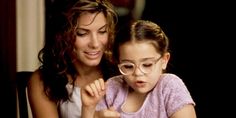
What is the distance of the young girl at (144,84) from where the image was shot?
1273mm

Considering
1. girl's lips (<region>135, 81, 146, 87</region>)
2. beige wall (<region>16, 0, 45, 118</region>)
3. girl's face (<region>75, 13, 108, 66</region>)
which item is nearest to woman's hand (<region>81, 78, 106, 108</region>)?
girl's lips (<region>135, 81, 146, 87</region>)

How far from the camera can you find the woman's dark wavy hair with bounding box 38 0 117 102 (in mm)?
1512

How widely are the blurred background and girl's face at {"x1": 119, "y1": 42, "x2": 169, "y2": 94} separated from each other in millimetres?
1328

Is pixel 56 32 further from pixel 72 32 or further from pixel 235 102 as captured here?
pixel 235 102

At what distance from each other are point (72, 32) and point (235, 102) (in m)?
1.64

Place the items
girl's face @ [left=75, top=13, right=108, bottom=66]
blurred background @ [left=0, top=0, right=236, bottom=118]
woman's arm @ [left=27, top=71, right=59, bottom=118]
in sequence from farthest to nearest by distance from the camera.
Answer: blurred background @ [left=0, top=0, right=236, bottom=118]
woman's arm @ [left=27, top=71, right=59, bottom=118]
girl's face @ [left=75, top=13, right=108, bottom=66]

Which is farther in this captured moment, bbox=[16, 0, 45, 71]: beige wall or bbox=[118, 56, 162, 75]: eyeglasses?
bbox=[16, 0, 45, 71]: beige wall

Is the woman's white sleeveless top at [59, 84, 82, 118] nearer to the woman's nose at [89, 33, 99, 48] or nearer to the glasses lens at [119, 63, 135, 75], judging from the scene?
the woman's nose at [89, 33, 99, 48]

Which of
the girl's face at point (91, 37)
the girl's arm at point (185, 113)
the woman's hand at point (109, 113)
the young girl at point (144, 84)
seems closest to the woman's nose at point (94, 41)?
the girl's face at point (91, 37)

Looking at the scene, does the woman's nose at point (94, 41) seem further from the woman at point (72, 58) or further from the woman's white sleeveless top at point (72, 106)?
the woman's white sleeveless top at point (72, 106)

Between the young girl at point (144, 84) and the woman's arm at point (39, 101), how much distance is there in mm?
291

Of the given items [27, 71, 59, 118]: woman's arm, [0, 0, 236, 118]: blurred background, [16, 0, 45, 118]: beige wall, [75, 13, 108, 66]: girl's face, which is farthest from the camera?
[0, 0, 236, 118]: blurred background
